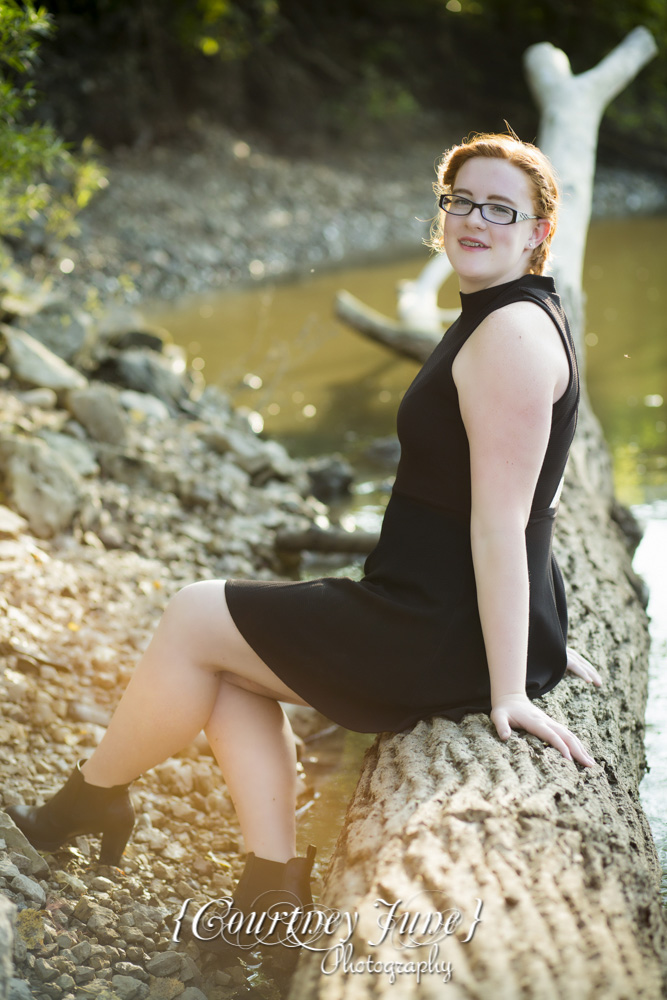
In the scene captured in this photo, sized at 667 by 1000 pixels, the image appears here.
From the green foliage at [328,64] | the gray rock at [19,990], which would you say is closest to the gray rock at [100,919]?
the gray rock at [19,990]

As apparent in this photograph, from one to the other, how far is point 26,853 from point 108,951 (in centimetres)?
29

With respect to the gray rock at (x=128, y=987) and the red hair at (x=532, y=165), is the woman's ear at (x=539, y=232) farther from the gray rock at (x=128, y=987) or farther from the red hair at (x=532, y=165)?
the gray rock at (x=128, y=987)

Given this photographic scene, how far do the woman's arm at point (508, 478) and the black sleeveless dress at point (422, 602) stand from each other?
8 cm

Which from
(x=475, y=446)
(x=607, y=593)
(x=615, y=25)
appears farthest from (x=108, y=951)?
(x=615, y=25)

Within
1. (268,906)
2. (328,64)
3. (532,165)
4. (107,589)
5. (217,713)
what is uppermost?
(328,64)

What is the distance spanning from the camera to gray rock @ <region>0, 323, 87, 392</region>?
449 centimetres

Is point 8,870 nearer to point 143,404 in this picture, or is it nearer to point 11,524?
point 11,524

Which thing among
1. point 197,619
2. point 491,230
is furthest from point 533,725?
point 491,230

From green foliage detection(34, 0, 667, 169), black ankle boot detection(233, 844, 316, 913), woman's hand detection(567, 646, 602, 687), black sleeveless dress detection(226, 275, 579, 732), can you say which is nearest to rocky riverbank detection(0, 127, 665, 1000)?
black ankle boot detection(233, 844, 316, 913)

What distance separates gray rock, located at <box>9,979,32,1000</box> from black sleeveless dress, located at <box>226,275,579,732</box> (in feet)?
2.30

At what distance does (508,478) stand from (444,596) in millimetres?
269

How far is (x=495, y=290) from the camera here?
184 cm

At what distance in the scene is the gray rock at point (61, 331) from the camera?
5.44 m

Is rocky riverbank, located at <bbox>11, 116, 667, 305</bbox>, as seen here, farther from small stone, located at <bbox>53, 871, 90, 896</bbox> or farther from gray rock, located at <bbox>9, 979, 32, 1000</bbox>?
gray rock, located at <bbox>9, 979, 32, 1000</bbox>
